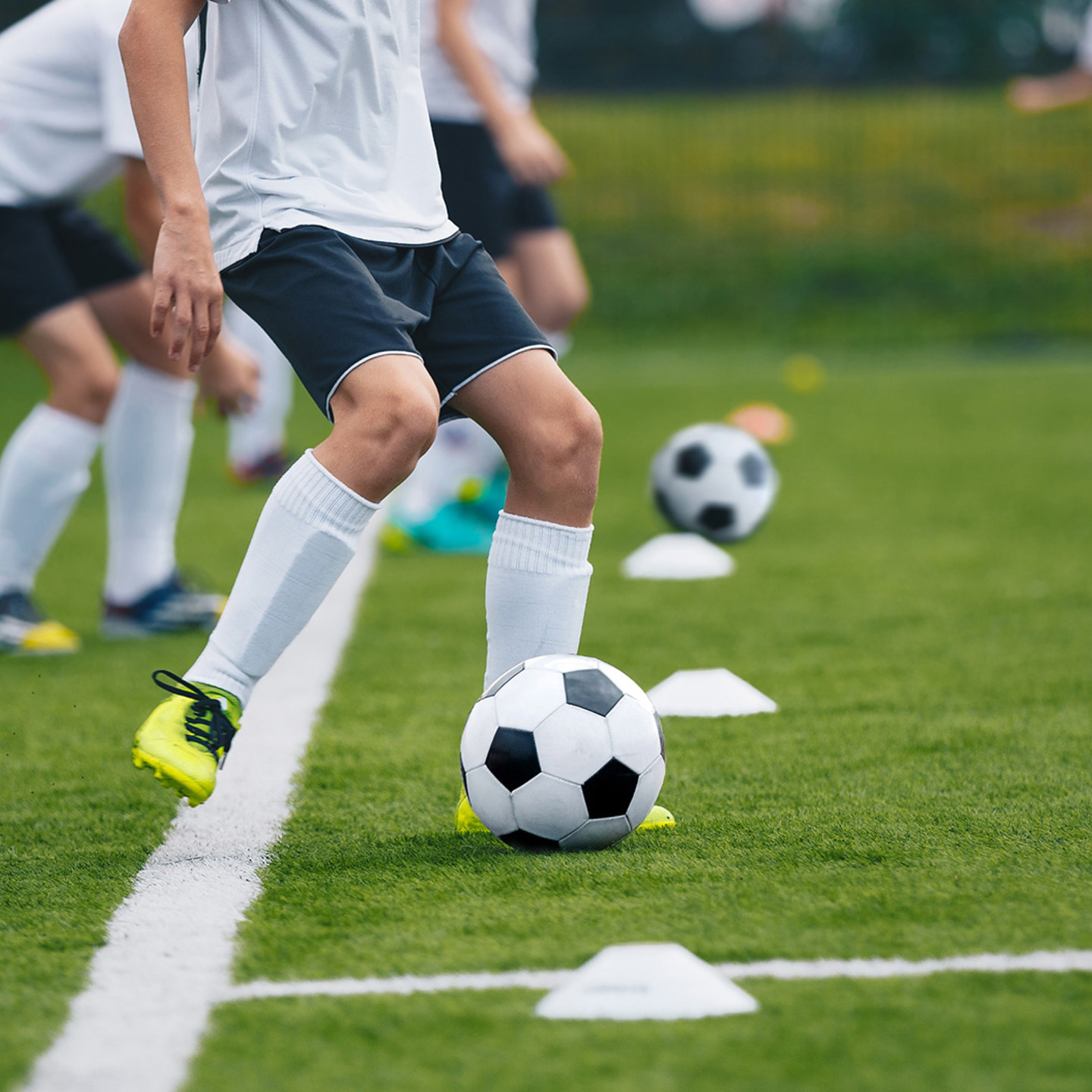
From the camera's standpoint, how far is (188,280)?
2633mm

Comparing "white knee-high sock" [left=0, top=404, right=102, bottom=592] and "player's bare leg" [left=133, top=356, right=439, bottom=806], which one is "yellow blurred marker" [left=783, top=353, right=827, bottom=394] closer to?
"white knee-high sock" [left=0, top=404, right=102, bottom=592]

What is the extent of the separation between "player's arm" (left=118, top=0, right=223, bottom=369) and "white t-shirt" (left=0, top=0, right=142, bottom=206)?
1.73 metres

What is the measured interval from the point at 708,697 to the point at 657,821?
0.92 metres

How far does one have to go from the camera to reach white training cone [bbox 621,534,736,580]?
5520mm

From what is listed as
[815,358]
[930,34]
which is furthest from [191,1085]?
[930,34]

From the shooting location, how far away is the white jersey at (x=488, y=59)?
5.80 meters

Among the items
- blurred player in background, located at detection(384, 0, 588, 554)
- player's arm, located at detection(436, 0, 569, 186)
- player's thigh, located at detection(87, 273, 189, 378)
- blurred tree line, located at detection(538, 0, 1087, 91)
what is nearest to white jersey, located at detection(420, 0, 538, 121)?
blurred player in background, located at detection(384, 0, 588, 554)

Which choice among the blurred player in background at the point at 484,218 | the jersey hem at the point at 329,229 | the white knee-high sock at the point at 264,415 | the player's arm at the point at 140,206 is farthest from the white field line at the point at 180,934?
the white knee-high sock at the point at 264,415

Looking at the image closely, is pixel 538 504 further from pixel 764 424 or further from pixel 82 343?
pixel 764 424

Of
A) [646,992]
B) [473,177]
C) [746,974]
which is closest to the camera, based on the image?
[646,992]

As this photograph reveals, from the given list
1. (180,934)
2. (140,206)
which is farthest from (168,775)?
(140,206)

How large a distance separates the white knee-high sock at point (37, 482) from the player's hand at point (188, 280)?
2.04 metres

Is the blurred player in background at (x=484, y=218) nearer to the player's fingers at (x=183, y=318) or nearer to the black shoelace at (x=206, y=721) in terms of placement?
the player's fingers at (x=183, y=318)

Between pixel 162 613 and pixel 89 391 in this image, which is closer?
pixel 89 391
